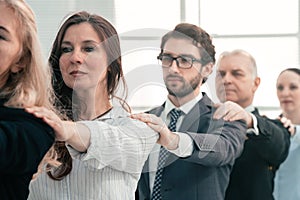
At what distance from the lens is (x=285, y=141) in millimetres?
1458

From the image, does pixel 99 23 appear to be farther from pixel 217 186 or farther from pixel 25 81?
pixel 217 186

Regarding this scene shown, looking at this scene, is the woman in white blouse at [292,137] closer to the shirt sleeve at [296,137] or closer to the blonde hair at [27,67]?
the shirt sleeve at [296,137]

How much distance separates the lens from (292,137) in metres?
1.56

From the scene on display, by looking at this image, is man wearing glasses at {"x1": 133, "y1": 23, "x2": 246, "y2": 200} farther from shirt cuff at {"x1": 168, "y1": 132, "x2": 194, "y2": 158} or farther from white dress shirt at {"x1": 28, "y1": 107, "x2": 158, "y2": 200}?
white dress shirt at {"x1": 28, "y1": 107, "x2": 158, "y2": 200}

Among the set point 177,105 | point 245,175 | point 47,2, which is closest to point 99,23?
point 177,105

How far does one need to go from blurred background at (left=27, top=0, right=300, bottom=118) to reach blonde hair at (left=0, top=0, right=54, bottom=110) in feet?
2.82

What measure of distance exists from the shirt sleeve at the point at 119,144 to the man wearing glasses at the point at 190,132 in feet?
0.89

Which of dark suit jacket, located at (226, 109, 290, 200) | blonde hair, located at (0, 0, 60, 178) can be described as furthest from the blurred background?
blonde hair, located at (0, 0, 60, 178)

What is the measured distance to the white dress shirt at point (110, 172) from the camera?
32.1 inches

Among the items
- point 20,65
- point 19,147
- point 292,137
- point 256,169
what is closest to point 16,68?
point 20,65

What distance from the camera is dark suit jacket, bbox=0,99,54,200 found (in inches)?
23.4

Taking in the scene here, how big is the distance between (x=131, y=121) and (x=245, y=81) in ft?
2.54

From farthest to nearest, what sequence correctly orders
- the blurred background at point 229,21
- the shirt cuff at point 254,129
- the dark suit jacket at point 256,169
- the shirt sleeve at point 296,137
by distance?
the blurred background at point 229,21, the shirt sleeve at point 296,137, the dark suit jacket at point 256,169, the shirt cuff at point 254,129

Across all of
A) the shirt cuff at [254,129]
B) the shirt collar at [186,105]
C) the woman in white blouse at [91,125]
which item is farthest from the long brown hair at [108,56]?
the shirt cuff at [254,129]
